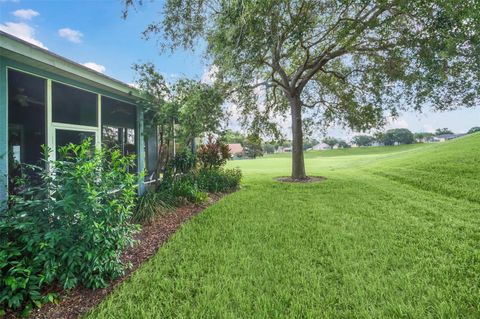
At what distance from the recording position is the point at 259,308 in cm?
255

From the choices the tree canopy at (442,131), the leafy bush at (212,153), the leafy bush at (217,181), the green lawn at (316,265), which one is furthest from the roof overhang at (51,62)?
the tree canopy at (442,131)

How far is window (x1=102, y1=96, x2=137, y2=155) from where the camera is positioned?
6.98 meters

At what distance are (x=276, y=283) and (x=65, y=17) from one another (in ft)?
26.0

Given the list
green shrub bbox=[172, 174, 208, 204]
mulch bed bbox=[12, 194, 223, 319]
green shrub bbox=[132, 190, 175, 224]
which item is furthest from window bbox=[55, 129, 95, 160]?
green shrub bbox=[172, 174, 208, 204]

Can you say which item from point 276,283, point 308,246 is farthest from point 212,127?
point 276,283

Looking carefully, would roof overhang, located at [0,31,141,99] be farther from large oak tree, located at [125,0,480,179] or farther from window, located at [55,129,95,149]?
large oak tree, located at [125,0,480,179]

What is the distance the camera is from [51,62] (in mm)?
4145

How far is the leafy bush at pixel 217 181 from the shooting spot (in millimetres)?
9039

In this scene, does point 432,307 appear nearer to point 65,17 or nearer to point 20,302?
point 20,302

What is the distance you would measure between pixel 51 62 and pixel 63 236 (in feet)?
10.3

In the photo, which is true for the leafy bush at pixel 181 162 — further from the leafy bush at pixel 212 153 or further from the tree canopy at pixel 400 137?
the tree canopy at pixel 400 137

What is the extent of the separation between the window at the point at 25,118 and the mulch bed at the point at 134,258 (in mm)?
2480

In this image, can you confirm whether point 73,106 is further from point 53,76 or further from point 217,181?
point 217,181

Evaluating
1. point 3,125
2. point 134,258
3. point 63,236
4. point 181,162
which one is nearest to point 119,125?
point 181,162
